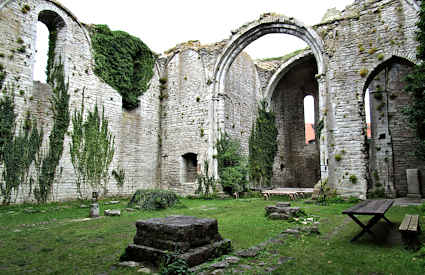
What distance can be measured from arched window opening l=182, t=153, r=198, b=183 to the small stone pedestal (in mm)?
9045

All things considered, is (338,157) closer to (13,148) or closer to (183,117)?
(183,117)

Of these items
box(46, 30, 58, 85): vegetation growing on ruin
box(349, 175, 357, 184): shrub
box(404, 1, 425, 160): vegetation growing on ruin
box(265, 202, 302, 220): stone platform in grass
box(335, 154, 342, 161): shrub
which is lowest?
box(265, 202, 302, 220): stone platform in grass

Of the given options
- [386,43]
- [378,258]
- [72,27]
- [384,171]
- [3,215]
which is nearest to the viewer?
[378,258]

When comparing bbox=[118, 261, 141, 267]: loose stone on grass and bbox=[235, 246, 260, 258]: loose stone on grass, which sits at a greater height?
bbox=[235, 246, 260, 258]: loose stone on grass

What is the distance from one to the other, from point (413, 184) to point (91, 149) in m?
12.8

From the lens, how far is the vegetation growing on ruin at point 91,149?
10844 mm

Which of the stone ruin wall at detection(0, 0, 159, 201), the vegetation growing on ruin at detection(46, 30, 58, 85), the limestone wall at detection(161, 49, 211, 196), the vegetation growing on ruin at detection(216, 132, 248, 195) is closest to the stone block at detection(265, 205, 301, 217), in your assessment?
the vegetation growing on ruin at detection(216, 132, 248, 195)

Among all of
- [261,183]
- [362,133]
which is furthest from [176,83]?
[362,133]

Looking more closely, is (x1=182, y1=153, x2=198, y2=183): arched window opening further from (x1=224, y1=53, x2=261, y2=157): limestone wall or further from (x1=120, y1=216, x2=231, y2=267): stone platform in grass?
(x1=120, y1=216, x2=231, y2=267): stone platform in grass

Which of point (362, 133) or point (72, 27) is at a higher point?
point (72, 27)

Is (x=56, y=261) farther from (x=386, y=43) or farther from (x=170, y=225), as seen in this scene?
(x=386, y=43)

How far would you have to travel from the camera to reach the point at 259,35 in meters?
13.6

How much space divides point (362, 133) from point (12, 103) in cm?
1171

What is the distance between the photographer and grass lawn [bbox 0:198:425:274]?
11.1 feet
